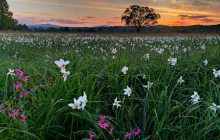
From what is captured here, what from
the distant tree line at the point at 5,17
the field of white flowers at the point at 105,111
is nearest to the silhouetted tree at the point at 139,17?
the distant tree line at the point at 5,17

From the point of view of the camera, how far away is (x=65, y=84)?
5344 mm

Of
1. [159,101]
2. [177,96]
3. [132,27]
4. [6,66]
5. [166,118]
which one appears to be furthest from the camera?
[132,27]

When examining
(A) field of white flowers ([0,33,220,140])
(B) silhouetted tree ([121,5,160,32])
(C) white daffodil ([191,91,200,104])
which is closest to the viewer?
(A) field of white flowers ([0,33,220,140])

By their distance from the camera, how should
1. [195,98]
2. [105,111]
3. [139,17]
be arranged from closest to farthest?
[195,98] < [105,111] < [139,17]

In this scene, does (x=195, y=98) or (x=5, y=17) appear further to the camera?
(x=5, y=17)

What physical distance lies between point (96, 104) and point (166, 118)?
36.6 inches

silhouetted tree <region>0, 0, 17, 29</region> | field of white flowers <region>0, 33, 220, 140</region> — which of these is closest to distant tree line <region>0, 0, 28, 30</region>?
silhouetted tree <region>0, 0, 17, 29</region>

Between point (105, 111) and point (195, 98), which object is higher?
point (195, 98)

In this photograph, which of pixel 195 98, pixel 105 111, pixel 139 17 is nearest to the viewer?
pixel 195 98

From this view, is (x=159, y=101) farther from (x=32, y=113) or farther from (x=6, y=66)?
(x=6, y=66)

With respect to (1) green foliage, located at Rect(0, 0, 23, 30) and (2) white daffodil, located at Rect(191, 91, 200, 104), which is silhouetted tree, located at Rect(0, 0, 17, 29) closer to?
(1) green foliage, located at Rect(0, 0, 23, 30)

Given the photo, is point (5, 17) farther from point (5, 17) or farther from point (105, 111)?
point (105, 111)

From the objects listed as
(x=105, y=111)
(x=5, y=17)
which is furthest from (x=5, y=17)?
(x=105, y=111)

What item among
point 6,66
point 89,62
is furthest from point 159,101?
point 6,66
